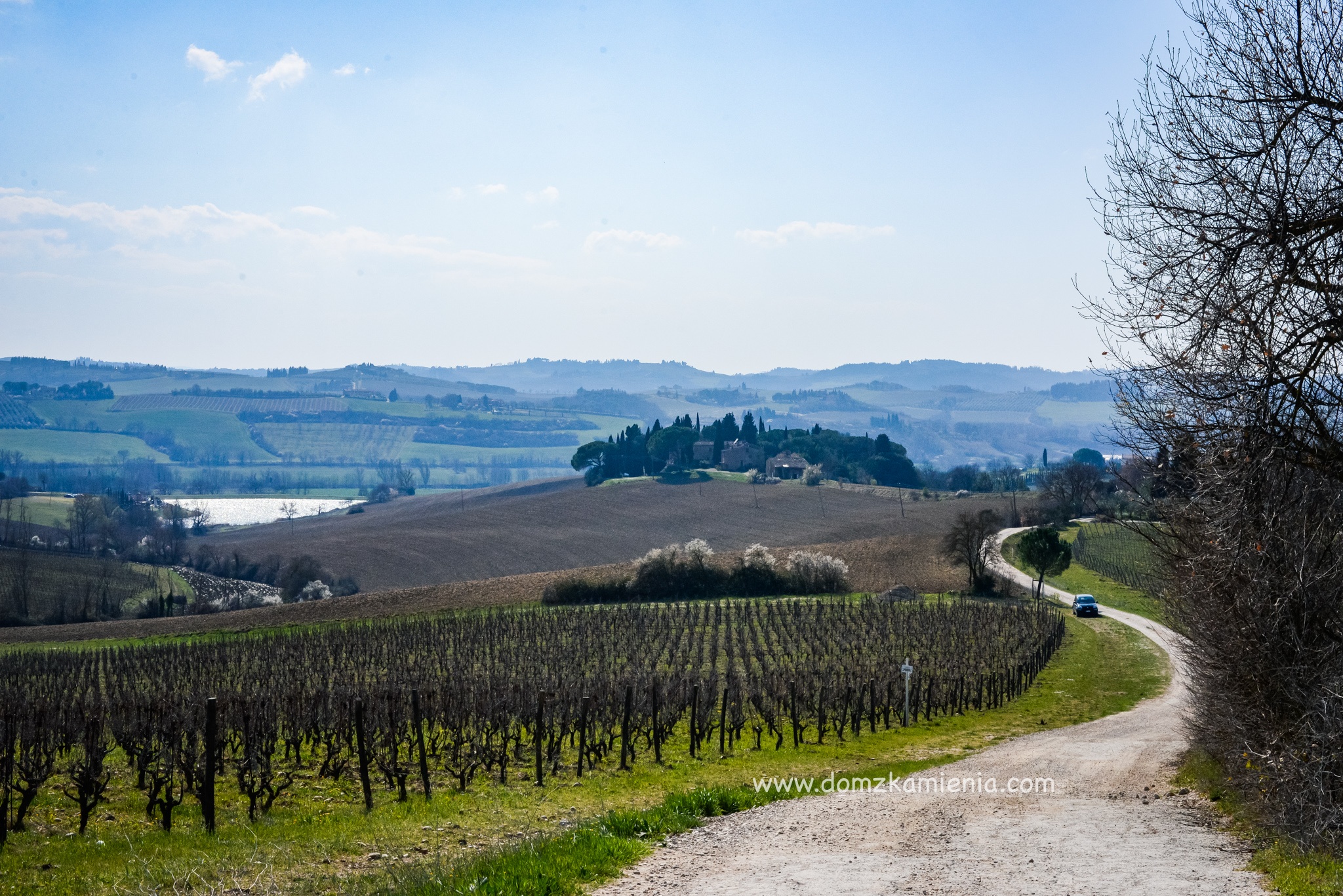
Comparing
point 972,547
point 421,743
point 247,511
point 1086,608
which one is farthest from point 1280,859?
point 247,511

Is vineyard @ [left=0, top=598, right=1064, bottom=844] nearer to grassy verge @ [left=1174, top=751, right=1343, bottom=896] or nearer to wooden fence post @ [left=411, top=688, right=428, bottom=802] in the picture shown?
wooden fence post @ [left=411, top=688, right=428, bottom=802]

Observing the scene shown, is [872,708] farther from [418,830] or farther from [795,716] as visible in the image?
[418,830]

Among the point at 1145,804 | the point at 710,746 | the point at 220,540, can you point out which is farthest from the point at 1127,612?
the point at 220,540

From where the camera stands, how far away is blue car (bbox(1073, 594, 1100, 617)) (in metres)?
56.0

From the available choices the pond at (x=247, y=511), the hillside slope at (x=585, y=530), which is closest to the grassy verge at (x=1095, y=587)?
the hillside slope at (x=585, y=530)

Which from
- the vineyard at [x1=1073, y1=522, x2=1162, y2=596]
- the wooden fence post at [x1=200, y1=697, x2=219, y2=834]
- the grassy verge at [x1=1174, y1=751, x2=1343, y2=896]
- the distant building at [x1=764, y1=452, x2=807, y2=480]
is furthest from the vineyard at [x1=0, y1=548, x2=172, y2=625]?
the distant building at [x1=764, y1=452, x2=807, y2=480]

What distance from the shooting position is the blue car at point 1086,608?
56.0m

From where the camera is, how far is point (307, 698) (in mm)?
25000

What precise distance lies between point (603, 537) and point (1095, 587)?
5521 centimetres

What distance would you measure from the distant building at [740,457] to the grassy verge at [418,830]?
124 meters

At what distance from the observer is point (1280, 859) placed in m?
10.5

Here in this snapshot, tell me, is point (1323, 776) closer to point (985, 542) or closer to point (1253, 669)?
point (1253, 669)

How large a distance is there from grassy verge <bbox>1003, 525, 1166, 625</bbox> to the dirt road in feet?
144

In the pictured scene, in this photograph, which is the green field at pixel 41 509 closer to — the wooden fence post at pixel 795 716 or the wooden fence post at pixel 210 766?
the wooden fence post at pixel 795 716
